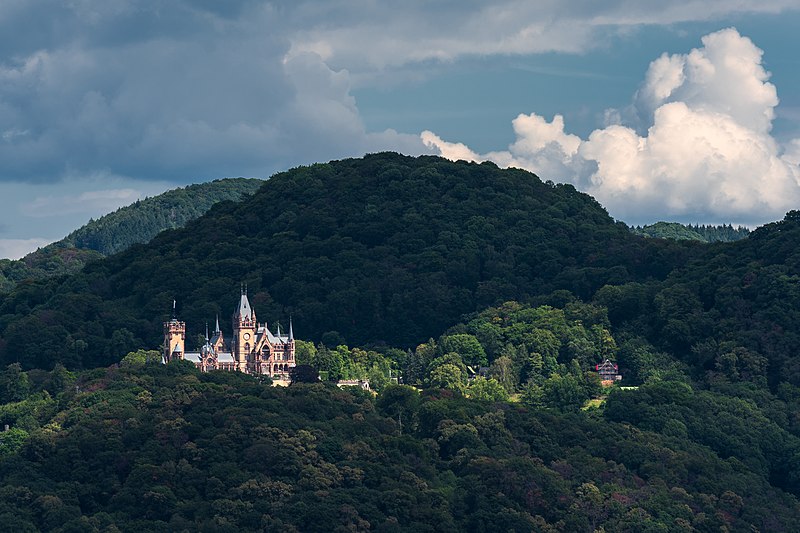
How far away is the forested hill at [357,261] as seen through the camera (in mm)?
152625

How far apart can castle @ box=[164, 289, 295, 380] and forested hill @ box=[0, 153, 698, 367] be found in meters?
11.4

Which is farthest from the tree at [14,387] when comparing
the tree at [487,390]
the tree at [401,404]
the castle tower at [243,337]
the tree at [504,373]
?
the tree at [504,373]

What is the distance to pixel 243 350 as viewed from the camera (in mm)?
136250

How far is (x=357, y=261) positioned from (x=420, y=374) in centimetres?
2462

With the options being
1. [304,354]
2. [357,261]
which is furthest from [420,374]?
[357,261]

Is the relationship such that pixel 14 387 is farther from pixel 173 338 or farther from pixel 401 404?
pixel 401 404

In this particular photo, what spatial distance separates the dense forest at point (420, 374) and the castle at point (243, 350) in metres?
1.95

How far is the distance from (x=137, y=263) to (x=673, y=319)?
5091 centimetres

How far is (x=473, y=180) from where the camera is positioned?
583 feet

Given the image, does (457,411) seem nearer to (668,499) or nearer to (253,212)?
(668,499)

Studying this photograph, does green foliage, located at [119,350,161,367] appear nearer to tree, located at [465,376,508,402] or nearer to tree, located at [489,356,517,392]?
tree, located at [465,376,508,402]

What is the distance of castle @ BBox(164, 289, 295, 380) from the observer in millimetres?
135250

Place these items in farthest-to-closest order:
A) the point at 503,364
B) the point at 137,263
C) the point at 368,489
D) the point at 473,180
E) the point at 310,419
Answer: the point at 473,180
the point at 137,263
the point at 503,364
the point at 310,419
the point at 368,489

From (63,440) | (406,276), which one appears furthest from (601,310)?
(63,440)
